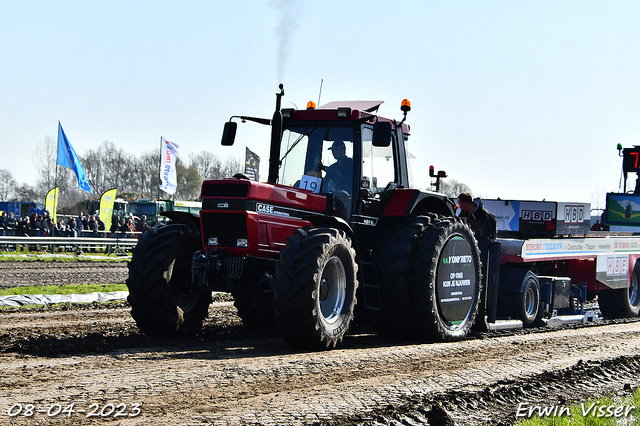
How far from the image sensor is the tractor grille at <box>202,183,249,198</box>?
7379mm

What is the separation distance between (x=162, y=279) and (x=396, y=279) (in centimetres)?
262

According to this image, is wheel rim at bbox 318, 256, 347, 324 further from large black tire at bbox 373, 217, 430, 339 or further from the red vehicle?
large black tire at bbox 373, 217, 430, 339

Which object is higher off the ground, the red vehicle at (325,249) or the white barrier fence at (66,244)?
the red vehicle at (325,249)

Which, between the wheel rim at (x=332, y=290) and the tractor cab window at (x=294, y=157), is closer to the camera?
the wheel rim at (x=332, y=290)

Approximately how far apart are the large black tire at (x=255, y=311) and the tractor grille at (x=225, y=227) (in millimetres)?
1397

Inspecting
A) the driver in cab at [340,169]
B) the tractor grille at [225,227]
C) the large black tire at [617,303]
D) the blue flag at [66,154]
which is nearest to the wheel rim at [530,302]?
the large black tire at [617,303]

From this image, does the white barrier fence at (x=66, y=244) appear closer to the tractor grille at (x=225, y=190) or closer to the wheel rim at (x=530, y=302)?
the wheel rim at (x=530, y=302)

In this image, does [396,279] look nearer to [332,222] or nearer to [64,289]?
[332,222]

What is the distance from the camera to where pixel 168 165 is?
28922mm

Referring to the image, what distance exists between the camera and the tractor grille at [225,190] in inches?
291

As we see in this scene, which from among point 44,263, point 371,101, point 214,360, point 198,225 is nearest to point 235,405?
point 214,360

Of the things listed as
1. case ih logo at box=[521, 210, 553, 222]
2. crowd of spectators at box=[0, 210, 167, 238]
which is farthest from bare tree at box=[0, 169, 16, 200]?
case ih logo at box=[521, 210, 553, 222]

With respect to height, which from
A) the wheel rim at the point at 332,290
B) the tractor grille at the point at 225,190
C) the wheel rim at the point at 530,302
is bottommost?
the wheel rim at the point at 530,302

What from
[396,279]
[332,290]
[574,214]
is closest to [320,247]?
[332,290]
